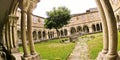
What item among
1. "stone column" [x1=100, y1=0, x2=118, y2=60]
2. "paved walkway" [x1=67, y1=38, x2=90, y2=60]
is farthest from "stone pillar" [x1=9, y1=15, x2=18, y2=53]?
"paved walkway" [x1=67, y1=38, x2=90, y2=60]

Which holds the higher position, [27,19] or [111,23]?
[27,19]

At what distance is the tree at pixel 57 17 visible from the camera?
112ft

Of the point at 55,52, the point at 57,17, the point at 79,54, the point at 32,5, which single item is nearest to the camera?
the point at 32,5

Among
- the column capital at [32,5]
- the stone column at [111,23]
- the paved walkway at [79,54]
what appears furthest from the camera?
the paved walkway at [79,54]

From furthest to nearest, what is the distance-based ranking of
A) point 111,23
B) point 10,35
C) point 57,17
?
point 57,17
point 10,35
point 111,23

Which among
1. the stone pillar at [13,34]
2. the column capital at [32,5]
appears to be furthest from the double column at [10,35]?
the column capital at [32,5]

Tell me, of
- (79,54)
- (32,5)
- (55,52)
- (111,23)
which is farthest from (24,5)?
(55,52)

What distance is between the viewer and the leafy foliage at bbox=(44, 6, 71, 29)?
34.1 m

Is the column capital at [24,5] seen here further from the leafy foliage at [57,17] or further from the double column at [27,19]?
the leafy foliage at [57,17]

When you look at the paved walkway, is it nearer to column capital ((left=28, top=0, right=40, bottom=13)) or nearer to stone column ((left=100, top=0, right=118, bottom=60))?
column capital ((left=28, top=0, right=40, bottom=13))

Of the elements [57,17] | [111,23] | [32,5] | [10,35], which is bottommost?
[10,35]

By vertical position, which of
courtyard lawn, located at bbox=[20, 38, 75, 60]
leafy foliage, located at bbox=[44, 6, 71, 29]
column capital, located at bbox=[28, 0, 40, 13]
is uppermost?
leafy foliage, located at bbox=[44, 6, 71, 29]

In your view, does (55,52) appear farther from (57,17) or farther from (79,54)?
(57,17)

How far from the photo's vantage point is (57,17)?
34.0 metres
